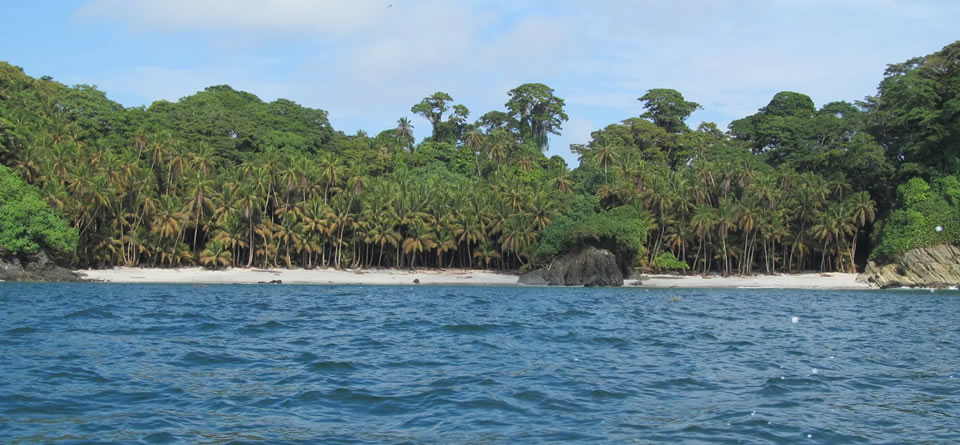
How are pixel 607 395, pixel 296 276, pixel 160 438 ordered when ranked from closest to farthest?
pixel 160 438, pixel 607 395, pixel 296 276

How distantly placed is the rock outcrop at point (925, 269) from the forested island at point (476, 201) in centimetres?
84

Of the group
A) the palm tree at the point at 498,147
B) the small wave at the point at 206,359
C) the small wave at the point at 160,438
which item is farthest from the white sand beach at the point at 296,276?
the small wave at the point at 160,438

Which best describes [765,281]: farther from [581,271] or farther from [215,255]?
[215,255]

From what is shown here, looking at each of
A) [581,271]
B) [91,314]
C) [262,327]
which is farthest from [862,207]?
[91,314]

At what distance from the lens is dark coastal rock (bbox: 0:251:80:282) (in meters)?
60.8

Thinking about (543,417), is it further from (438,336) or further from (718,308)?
(718,308)

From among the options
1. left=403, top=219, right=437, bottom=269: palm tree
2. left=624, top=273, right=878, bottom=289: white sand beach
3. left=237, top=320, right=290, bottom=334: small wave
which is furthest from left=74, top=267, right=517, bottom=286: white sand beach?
left=237, top=320, right=290, bottom=334: small wave

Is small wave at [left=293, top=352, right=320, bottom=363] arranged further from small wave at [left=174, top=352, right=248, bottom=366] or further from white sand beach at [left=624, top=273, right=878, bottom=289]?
white sand beach at [left=624, top=273, right=878, bottom=289]

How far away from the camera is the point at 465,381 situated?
1537cm

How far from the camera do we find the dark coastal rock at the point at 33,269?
60.8m

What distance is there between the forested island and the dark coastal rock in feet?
2.28

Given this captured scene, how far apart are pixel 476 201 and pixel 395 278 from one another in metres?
13.9

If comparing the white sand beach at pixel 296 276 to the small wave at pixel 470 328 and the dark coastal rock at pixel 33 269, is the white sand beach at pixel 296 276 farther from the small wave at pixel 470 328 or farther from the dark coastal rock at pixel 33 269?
the small wave at pixel 470 328

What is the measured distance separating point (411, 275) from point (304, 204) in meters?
14.6
